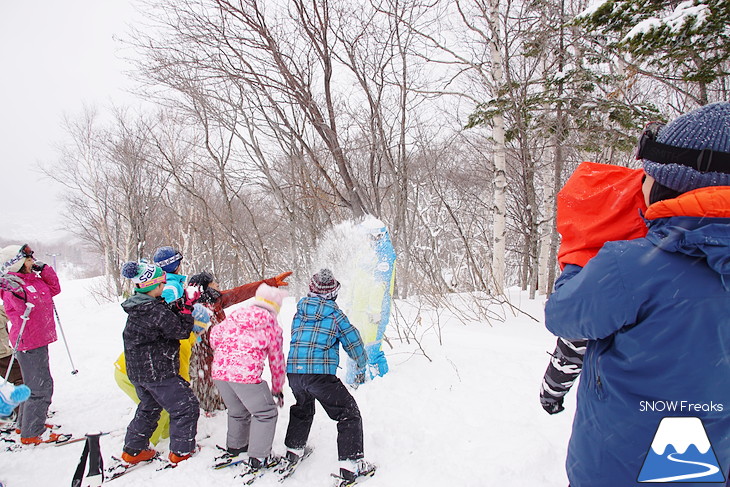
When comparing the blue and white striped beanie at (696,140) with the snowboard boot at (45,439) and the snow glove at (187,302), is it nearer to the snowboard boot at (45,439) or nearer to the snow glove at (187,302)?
the snow glove at (187,302)

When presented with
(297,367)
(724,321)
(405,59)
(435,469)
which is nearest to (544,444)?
(435,469)

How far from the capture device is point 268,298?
320cm

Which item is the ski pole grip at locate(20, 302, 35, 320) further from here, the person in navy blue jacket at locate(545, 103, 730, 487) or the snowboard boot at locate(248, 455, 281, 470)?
the person in navy blue jacket at locate(545, 103, 730, 487)

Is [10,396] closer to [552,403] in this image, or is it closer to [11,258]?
[11,258]

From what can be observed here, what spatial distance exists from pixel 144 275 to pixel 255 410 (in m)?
1.36

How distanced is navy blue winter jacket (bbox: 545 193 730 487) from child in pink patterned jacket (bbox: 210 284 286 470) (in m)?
2.39

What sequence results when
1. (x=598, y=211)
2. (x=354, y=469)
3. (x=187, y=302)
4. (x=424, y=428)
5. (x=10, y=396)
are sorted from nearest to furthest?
(x=598, y=211)
(x=10, y=396)
(x=354, y=469)
(x=424, y=428)
(x=187, y=302)

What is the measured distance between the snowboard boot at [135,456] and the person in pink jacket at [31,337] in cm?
111

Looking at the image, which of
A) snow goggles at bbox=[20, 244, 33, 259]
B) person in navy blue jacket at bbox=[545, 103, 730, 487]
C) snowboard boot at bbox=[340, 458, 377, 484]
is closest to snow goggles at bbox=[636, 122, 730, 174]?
person in navy blue jacket at bbox=[545, 103, 730, 487]

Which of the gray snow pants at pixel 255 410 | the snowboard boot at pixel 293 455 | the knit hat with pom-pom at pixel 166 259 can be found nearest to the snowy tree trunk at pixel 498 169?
A: the snowboard boot at pixel 293 455

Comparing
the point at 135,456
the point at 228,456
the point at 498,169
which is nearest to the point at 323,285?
the point at 228,456

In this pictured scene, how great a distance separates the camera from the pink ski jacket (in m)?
3.68

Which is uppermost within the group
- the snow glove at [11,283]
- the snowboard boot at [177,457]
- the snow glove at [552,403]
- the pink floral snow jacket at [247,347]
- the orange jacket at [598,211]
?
the orange jacket at [598,211]

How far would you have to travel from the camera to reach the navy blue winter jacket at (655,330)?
101 cm
